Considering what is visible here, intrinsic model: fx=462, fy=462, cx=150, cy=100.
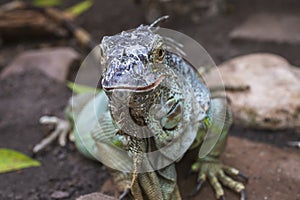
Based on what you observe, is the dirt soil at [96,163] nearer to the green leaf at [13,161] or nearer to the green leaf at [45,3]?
the green leaf at [13,161]

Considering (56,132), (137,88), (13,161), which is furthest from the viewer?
(56,132)

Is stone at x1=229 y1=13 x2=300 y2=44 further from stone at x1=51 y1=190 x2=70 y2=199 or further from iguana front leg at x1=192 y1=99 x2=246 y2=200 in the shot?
stone at x1=51 y1=190 x2=70 y2=199

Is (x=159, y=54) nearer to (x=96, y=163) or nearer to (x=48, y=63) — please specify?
(x=96, y=163)

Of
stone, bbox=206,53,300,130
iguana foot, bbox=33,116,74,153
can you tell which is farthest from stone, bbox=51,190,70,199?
stone, bbox=206,53,300,130

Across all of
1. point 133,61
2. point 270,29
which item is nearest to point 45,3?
point 270,29

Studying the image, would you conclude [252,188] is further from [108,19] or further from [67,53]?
[108,19]

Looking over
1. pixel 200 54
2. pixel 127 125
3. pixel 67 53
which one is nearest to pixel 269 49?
pixel 200 54
